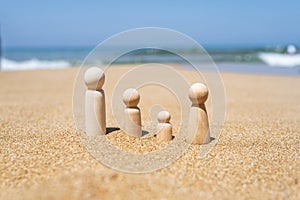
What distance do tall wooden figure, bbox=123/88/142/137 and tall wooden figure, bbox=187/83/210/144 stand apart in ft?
1.70

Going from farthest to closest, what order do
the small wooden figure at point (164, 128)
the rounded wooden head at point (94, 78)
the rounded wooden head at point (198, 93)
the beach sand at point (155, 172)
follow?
1. the small wooden figure at point (164, 128)
2. the rounded wooden head at point (94, 78)
3. the rounded wooden head at point (198, 93)
4. the beach sand at point (155, 172)

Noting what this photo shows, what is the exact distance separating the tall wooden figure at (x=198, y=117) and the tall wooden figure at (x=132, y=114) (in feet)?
1.70

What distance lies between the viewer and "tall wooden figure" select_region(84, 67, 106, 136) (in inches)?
127

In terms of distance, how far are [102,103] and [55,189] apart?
3.83 ft

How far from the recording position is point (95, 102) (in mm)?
3273

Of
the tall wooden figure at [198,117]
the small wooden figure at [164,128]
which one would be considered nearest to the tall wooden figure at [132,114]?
the small wooden figure at [164,128]

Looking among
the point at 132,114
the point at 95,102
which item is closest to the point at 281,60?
the point at 132,114

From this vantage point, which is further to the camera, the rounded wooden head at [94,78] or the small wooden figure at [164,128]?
the small wooden figure at [164,128]

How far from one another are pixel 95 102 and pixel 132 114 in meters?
0.38

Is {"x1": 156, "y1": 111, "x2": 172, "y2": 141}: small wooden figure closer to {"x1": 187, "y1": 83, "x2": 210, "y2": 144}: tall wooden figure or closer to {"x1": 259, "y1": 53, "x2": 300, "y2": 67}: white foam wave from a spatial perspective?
{"x1": 187, "y1": 83, "x2": 210, "y2": 144}: tall wooden figure

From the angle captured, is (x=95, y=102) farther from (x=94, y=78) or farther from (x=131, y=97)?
(x=131, y=97)

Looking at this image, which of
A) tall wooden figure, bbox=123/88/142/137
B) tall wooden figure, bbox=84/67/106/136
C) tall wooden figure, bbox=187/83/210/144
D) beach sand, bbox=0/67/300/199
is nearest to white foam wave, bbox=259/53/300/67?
beach sand, bbox=0/67/300/199

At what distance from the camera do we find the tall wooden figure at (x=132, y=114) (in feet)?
10.7

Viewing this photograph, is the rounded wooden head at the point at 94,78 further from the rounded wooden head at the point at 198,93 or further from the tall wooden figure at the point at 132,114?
the rounded wooden head at the point at 198,93
